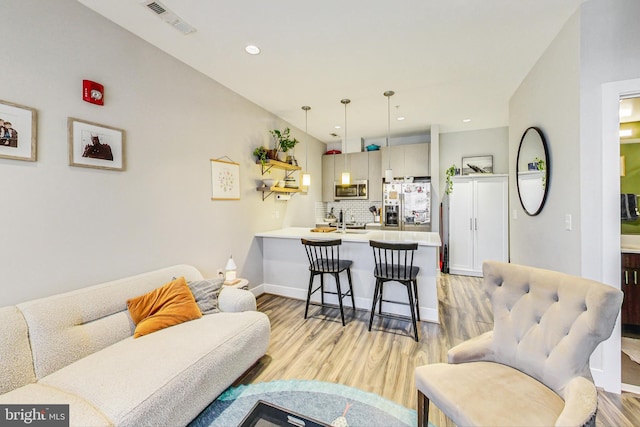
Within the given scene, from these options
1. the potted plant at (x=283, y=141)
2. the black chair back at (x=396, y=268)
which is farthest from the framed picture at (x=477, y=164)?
the potted plant at (x=283, y=141)

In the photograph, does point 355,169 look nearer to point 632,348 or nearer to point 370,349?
point 370,349

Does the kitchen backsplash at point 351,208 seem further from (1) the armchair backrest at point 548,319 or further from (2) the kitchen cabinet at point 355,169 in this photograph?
(1) the armchair backrest at point 548,319

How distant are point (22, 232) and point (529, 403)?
294 cm

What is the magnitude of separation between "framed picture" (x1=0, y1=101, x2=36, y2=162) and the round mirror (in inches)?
159

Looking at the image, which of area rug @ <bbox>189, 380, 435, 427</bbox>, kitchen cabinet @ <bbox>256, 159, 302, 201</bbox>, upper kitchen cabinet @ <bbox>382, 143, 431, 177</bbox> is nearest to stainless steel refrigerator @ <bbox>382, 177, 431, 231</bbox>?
upper kitchen cabinet @ <bbox>382, 143, 431, 177</bbox>

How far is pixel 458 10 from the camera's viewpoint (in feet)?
6.49

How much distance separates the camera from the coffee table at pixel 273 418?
3.75ft

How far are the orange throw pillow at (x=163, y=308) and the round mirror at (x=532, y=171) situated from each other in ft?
11.0

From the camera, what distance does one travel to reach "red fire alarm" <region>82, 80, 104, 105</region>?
6.39 feet

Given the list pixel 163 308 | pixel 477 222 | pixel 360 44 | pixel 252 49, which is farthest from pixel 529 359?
pixel 477 222

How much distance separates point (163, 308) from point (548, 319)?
2486 millimetres

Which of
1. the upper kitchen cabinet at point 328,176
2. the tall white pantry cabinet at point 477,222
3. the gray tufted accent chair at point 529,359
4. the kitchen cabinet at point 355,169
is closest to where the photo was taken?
the gray tufted accent chair at point 529,359

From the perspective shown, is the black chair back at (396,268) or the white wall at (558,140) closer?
the white wall at (558,140)

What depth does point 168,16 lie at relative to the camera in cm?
202
